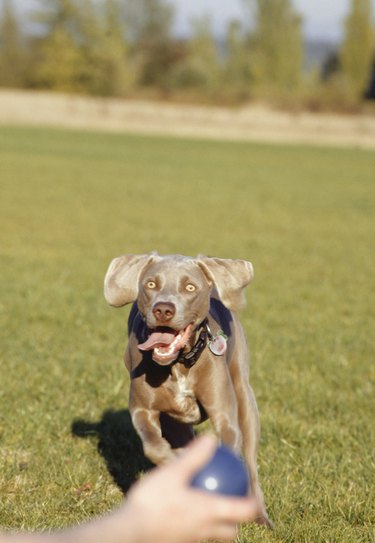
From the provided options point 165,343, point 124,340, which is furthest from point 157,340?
point 124,340

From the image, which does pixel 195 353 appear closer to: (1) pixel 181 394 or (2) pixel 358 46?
(1) pixel 181 394

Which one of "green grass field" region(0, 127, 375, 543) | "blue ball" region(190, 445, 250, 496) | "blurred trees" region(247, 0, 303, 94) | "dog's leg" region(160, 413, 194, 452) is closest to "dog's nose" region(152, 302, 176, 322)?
"dog's leg" region(160, 413, 194, 452)

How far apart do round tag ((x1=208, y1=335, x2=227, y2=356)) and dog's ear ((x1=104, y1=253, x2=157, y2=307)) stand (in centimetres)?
42

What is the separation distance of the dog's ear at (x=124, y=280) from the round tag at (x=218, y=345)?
0.42 meters

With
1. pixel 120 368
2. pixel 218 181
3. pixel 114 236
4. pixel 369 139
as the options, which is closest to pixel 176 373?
pixel 120 368

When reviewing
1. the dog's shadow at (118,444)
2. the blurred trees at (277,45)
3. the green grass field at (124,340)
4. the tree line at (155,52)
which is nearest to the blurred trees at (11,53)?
the tree line at (155,52)

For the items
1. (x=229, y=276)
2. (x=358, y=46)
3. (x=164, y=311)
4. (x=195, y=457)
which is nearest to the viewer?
(x=195, y=457)

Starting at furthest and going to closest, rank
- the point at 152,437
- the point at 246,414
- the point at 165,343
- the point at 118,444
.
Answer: the point at 118,444
the point at 246,414
the point at 152,437
the point at 165,343

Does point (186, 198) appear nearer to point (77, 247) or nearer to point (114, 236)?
point (114, 236)

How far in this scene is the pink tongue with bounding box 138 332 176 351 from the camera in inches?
153

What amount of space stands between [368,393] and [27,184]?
59.3ft

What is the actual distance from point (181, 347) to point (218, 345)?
0.86ft

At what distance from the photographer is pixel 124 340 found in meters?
7.97

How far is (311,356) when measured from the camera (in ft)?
25.4
